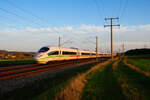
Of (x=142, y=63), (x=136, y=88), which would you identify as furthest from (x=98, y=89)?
(x=142, y=63)


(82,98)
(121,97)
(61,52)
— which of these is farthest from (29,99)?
(61,52)

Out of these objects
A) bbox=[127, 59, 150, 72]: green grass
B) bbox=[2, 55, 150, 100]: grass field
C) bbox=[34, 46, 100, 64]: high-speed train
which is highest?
bbox=[34, 46, 100, 64]: high-speed train

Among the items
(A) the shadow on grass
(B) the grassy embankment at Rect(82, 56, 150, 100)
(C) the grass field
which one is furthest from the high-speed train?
(A) the shadow on grass

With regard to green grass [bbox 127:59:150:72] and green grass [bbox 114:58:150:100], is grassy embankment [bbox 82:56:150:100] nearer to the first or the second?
green grass [bbox 114:58:150:100]

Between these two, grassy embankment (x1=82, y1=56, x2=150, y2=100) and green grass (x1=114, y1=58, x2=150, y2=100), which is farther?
grassy embankment (x1=82, y1=56, x2=150, y2=100)

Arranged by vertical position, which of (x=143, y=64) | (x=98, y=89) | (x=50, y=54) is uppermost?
(x=50, y=54)

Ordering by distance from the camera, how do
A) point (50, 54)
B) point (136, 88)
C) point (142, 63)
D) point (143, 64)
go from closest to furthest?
point (136, 88), point (50, 54), point (143, 64), point (142, 63)

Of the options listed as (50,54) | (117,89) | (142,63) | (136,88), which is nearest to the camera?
(117,89)

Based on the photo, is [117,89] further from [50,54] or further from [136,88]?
[50,54]

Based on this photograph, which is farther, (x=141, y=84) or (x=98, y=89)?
(x=141, y=84)

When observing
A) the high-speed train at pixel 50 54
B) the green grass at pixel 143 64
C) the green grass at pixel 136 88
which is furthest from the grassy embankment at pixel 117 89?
the high-speed train at pixel 50 54

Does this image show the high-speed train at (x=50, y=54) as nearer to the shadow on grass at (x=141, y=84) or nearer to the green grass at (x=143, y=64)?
the green grass at (x=143, y=64)

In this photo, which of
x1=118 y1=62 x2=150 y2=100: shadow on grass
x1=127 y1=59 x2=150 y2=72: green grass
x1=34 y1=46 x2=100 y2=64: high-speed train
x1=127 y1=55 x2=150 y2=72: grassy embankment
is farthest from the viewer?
x1=34 y1=46 x2=100 y2=64: high-speed train

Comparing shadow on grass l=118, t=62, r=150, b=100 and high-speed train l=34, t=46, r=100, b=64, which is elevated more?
high-speed train l=34, t=46, r=100, b=64
